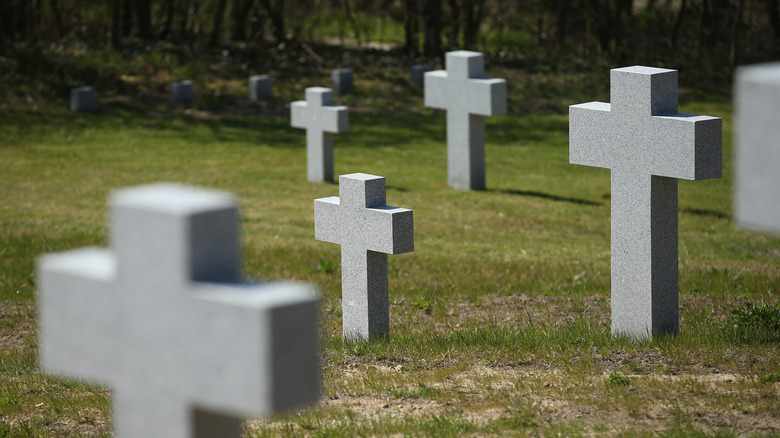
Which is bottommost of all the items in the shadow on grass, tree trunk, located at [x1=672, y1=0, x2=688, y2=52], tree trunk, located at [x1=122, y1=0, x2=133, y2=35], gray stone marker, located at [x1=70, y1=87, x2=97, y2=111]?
the shadow on grass

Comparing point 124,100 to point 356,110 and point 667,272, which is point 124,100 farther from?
point 667,272

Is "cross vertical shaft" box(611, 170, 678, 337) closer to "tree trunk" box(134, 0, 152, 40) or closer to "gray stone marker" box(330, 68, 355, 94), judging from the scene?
"gray stone marker" box(330, 68, 355, 94)

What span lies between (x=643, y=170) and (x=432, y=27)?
20.0m

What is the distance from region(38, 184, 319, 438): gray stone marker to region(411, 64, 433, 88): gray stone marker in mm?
20941

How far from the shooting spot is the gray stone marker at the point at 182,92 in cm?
2206

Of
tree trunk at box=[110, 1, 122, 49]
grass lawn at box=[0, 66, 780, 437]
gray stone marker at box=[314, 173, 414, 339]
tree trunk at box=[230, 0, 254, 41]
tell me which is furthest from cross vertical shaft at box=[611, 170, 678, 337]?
tree trunk at box=[230, 0, 254, 41]

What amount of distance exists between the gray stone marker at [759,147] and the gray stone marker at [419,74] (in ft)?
69.0

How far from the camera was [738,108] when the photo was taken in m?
2.73

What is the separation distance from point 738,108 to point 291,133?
59.5ft

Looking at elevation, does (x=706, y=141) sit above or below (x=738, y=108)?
below

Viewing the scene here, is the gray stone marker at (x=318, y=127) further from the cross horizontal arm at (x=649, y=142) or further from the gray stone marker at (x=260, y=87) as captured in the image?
the cross horizontal arm at (x=649, y=142)

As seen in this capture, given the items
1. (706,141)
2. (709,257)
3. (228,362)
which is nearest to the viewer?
(228,362)

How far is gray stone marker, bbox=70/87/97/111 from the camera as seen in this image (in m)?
20.9

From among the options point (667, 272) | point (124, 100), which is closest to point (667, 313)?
point (667, 272)
